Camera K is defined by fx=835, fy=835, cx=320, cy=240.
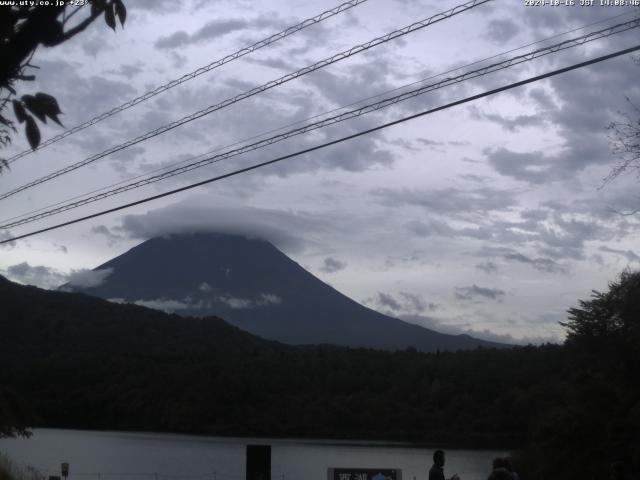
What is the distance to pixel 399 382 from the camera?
7638 centimetres

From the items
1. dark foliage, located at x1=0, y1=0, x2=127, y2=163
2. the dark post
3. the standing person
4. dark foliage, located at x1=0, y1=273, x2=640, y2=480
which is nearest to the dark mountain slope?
dark foliage, located at x1=0, y1=273, x2=640, y2=480

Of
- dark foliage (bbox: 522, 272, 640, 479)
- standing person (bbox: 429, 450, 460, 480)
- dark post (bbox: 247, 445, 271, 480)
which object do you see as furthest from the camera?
dark foliage (bbox: 522, 272, 640, 479)

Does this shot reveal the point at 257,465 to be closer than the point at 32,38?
No

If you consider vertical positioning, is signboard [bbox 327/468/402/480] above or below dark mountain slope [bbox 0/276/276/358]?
below

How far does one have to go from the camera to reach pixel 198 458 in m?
48.2

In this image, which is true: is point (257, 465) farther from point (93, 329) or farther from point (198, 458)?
point (93, 329)

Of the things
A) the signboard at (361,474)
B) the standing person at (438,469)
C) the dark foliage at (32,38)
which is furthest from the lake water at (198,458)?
the dark foliage at (32,38)

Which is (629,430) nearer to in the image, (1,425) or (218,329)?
(1,425)

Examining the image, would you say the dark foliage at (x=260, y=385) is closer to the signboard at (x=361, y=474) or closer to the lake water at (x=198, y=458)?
the lake water at (x=198, y=458)

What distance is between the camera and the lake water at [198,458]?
128 ft

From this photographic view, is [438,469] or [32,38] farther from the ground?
[32,38]

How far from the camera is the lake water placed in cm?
3909

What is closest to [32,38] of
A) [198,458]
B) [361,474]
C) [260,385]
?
[361,474]

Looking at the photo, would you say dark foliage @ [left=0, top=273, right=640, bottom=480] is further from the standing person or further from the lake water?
the standing person
